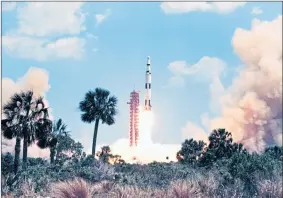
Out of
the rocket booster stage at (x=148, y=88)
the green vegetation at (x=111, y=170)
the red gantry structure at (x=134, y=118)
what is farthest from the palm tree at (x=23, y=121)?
the red gantry structure at (x=134, y=118)

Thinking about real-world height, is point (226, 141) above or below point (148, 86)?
below

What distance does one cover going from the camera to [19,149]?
131 feet

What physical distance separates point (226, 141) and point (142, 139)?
15436 mm

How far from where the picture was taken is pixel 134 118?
9625 centimetres

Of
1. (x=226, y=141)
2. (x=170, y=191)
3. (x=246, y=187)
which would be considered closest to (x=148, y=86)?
(x=226, y=141)

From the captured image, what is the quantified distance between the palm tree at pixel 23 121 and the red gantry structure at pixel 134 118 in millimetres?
50703

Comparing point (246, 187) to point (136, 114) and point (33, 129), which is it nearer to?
point (33, 129)

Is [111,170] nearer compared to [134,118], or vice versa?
[111,170]

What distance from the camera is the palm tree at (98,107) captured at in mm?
56438

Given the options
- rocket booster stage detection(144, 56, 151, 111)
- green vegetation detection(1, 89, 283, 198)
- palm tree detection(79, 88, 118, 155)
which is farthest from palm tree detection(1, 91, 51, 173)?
rocket booster stage detection(144, 56, 151, 111)

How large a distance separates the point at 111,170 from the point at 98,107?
1125 inches

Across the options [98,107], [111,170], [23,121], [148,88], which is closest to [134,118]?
[148,88]

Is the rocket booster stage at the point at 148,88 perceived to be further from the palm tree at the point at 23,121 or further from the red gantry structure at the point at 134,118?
the palm tree at the point at 23,121

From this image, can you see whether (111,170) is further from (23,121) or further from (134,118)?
(134,118)
